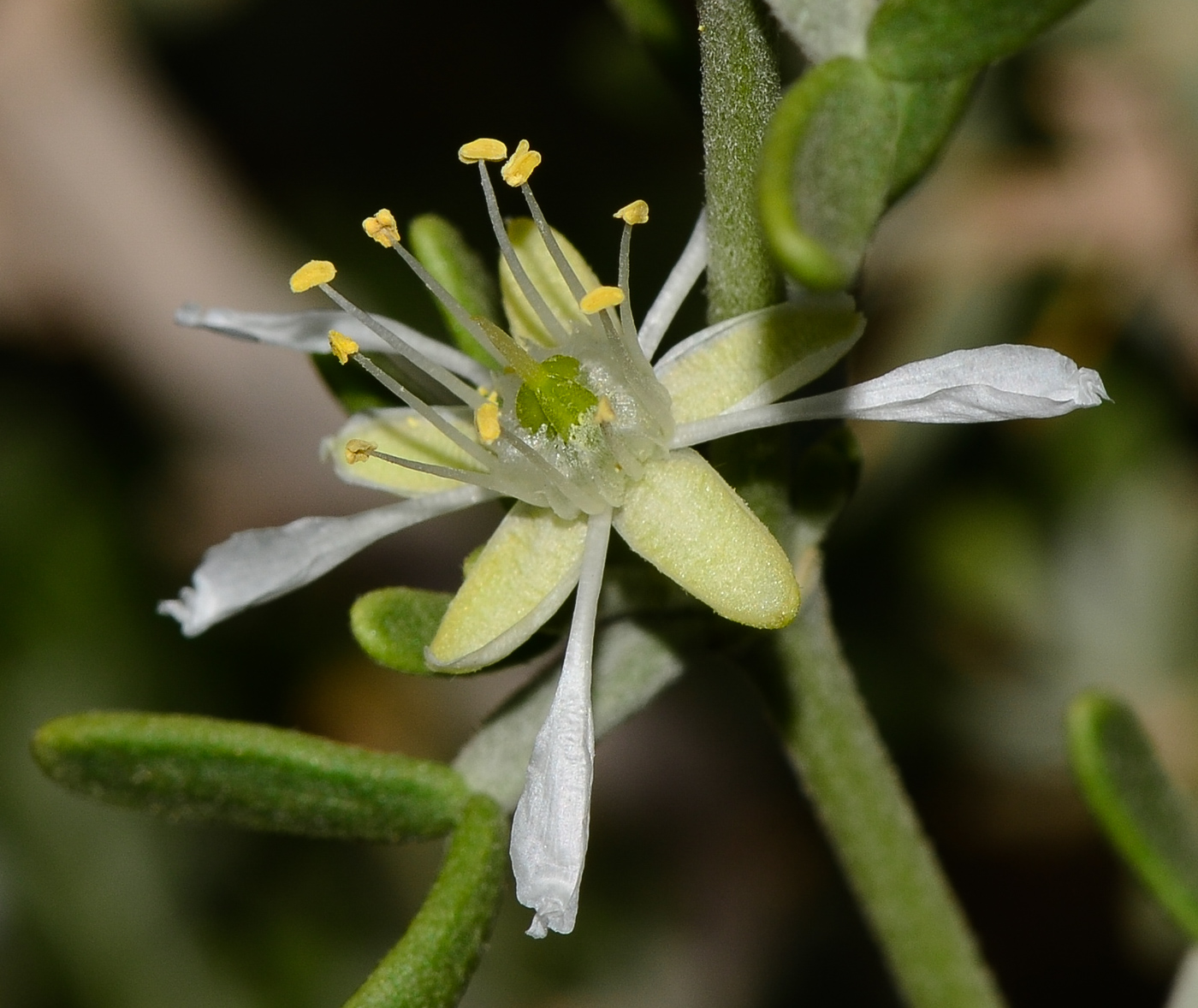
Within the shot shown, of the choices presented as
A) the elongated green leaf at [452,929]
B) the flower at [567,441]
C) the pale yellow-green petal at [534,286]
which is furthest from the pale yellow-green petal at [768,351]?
the elongated green leaf at [452,929]

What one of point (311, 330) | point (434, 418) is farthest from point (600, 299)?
point (311, 330)

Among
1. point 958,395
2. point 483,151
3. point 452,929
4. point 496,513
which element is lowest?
point 496,513

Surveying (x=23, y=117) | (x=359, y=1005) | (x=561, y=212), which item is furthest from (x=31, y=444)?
(x=359, y=1005)

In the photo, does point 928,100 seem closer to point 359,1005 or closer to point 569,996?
point 359,1005

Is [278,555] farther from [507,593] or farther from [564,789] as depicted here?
[564,789]

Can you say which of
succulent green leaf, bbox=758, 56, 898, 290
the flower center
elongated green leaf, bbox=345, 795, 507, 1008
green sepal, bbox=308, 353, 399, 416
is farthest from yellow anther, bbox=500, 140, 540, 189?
elongated green leaf, bbox=345, 795, 507, 1008

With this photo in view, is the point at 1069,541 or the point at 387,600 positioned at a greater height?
the point at 387,600

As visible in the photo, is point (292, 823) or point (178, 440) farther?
point (178, 440)

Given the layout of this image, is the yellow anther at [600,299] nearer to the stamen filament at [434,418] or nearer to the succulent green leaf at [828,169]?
the stamen filament at [434,418]
